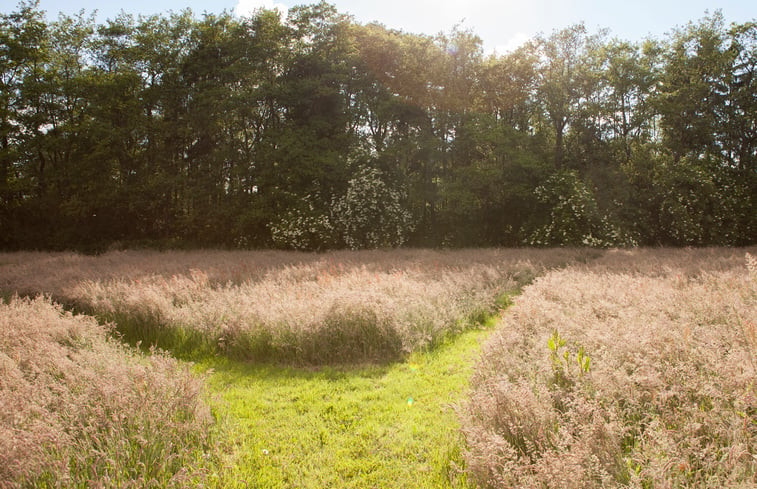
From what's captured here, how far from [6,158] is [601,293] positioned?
3241 cm

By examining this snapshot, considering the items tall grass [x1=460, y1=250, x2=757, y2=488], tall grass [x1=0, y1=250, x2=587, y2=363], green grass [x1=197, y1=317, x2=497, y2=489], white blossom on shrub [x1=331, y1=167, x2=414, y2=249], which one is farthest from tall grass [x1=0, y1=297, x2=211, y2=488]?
white blossom on shrub [x1=331, y1=167, x2=414, y2=249]

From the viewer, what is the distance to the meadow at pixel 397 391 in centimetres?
283

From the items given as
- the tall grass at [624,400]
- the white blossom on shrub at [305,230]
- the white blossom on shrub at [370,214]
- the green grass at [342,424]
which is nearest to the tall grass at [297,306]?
the green grass at [342,424]

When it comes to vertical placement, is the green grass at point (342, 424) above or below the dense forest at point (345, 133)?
below

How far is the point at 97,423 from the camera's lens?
3.50 metres

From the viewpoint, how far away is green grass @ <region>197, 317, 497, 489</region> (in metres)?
3.52

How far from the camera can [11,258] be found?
58.9ft

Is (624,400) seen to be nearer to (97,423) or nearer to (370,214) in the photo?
(97,423)

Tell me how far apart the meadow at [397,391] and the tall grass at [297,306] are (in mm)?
44

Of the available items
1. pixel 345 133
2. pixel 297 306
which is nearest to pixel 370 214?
pixel 345 133

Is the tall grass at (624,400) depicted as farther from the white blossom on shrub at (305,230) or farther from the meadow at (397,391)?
the white blossom on shrub at (305,230)

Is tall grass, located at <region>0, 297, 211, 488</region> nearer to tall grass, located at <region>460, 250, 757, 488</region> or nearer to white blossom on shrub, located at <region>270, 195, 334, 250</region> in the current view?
tall grass, located at <region>460, 250, 757, 488</region>

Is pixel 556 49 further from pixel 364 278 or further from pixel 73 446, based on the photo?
pixel 73 446

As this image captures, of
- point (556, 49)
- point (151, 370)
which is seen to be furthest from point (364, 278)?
point (556, 49)
